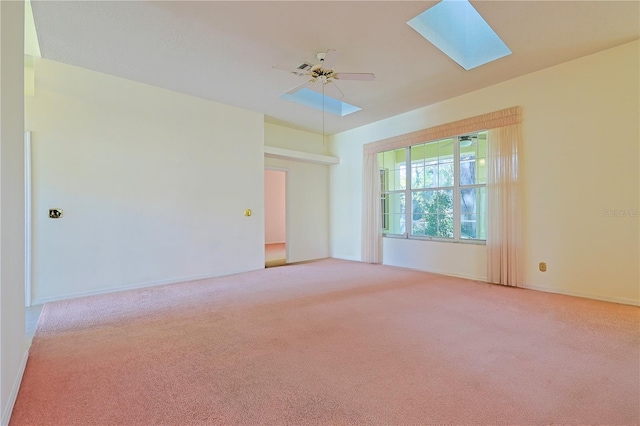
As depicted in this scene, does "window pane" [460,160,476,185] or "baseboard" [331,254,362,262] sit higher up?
"window pane" [460,160,476,185]

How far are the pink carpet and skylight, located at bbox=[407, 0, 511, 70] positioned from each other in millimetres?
3113

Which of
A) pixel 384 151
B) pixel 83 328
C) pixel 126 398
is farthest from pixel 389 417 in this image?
pixel 384 151

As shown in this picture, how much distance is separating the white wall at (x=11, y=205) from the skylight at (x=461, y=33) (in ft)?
10.4

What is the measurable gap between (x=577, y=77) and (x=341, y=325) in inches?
174

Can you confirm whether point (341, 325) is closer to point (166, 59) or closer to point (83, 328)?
point (83, 328)

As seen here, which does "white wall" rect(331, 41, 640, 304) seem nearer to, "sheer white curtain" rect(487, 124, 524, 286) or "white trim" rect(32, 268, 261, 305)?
"sheer white curtain" rect(487, 124, 524, 286)

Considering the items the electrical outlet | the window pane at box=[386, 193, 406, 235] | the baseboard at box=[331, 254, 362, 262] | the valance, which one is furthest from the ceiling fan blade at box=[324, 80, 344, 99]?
the electrical outlet

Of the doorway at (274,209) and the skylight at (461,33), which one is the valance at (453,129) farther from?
the doorway at (274,209)

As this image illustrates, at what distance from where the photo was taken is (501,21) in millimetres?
2965

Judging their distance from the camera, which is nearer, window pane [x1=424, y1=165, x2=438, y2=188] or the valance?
the valance

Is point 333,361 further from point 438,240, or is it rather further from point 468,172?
point 468,172

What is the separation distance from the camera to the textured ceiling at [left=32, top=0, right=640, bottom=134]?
2768mm

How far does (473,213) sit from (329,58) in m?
3.54

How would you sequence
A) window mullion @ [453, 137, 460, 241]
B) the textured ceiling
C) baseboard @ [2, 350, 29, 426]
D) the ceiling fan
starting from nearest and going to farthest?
baseboard @ [2, 350, 29, 426] → the textured ceiling → the ceiling fan → window mullion @ [453, 137, 460, 241]
